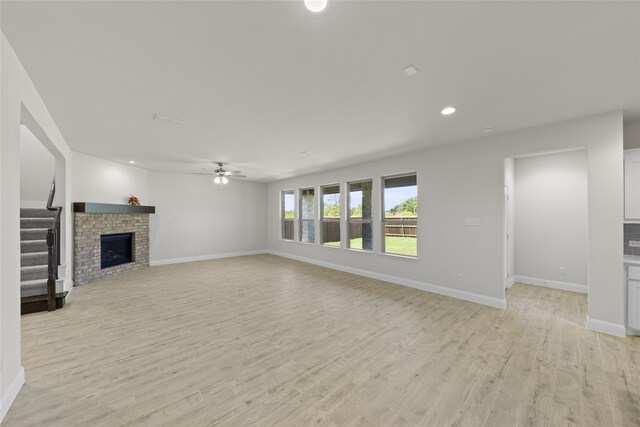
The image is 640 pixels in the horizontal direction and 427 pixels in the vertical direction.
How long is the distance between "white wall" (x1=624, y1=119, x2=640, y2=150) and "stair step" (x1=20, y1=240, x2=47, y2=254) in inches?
358

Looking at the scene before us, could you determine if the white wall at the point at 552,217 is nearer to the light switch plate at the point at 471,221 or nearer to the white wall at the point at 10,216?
the light switch plate at the point at 471,221

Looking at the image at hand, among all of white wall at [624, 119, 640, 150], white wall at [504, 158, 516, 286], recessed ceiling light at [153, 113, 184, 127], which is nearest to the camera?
→ recessed ceiling light at [153, 113, 184, 127]

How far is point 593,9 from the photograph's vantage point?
1.50 meters

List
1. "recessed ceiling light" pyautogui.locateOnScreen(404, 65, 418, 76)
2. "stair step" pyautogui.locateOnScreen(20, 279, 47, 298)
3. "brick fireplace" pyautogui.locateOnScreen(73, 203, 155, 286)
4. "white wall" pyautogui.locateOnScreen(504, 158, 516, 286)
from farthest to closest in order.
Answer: "brick fireplace" pyautogui.locateOnScreen(73, 203, 155, 286) → "white wall" pyautogui.locateOnScreen(504, 158, 516, 286) → "stair step" pyautogui.locateOnScreen(20, 279, 47, 298) → "recessed ceiling light" pyautogui.locateOnScreen(404, 65, 418, 76)

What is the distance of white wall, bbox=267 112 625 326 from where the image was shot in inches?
117

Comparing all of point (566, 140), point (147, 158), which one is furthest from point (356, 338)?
point (147, 158)

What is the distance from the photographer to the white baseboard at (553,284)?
14.5 ft

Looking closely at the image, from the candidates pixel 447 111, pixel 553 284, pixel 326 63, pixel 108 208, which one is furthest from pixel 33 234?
pixel 553 284

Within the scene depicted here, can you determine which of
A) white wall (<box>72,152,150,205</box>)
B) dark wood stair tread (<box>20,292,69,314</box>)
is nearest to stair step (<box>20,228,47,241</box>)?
white wall (<box>72,152,150,205</box>)

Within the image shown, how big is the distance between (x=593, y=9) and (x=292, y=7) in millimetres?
1881

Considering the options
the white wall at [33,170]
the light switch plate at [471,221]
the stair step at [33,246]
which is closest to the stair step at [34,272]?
the stair step at [33,246]

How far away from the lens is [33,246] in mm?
4051

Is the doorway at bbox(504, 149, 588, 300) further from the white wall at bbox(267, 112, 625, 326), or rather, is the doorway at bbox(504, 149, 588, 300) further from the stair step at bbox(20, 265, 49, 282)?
the stair step at bbox(20, 265, 49, 282)

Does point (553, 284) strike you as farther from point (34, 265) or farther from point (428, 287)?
point (34, 265)
